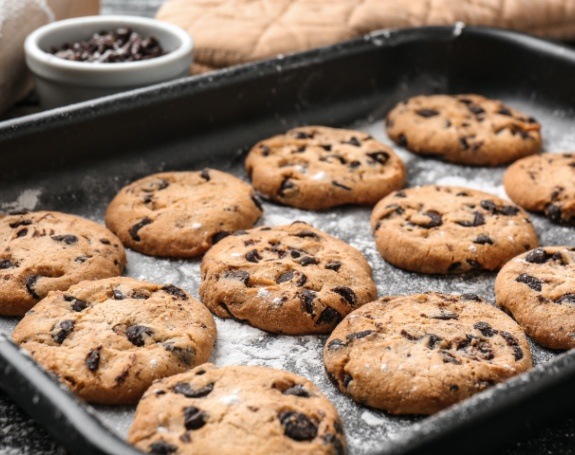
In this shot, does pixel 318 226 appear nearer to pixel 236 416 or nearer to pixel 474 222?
pixel 474 222

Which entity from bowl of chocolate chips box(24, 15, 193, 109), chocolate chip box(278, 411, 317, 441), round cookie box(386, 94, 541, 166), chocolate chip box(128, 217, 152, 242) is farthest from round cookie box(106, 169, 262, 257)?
chocolate chip box(278, 411, 317, 441)

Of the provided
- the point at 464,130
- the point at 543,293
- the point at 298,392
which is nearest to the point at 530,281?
the point at 543,293

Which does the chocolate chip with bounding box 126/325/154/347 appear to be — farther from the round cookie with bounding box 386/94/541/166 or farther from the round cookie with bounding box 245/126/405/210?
the round cookie with bounding box 386/94/541/166

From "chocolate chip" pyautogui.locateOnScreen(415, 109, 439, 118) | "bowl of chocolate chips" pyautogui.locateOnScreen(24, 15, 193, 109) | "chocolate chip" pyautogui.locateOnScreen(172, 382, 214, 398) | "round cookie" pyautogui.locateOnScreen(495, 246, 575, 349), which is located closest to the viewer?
"chocolate chip" pyautogui.locateOnScreen(172, 382, 214, 398)

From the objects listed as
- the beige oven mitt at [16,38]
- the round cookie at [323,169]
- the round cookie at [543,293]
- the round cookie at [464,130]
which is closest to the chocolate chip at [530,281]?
the round cookie at [543,293]

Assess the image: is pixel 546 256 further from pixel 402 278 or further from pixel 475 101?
pixel 475 101

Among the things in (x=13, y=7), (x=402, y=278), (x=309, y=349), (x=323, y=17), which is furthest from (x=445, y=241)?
(x=13, y=7)

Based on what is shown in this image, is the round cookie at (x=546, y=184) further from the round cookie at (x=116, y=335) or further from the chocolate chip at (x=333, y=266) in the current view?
the round cookie at (x=116, y=335)
